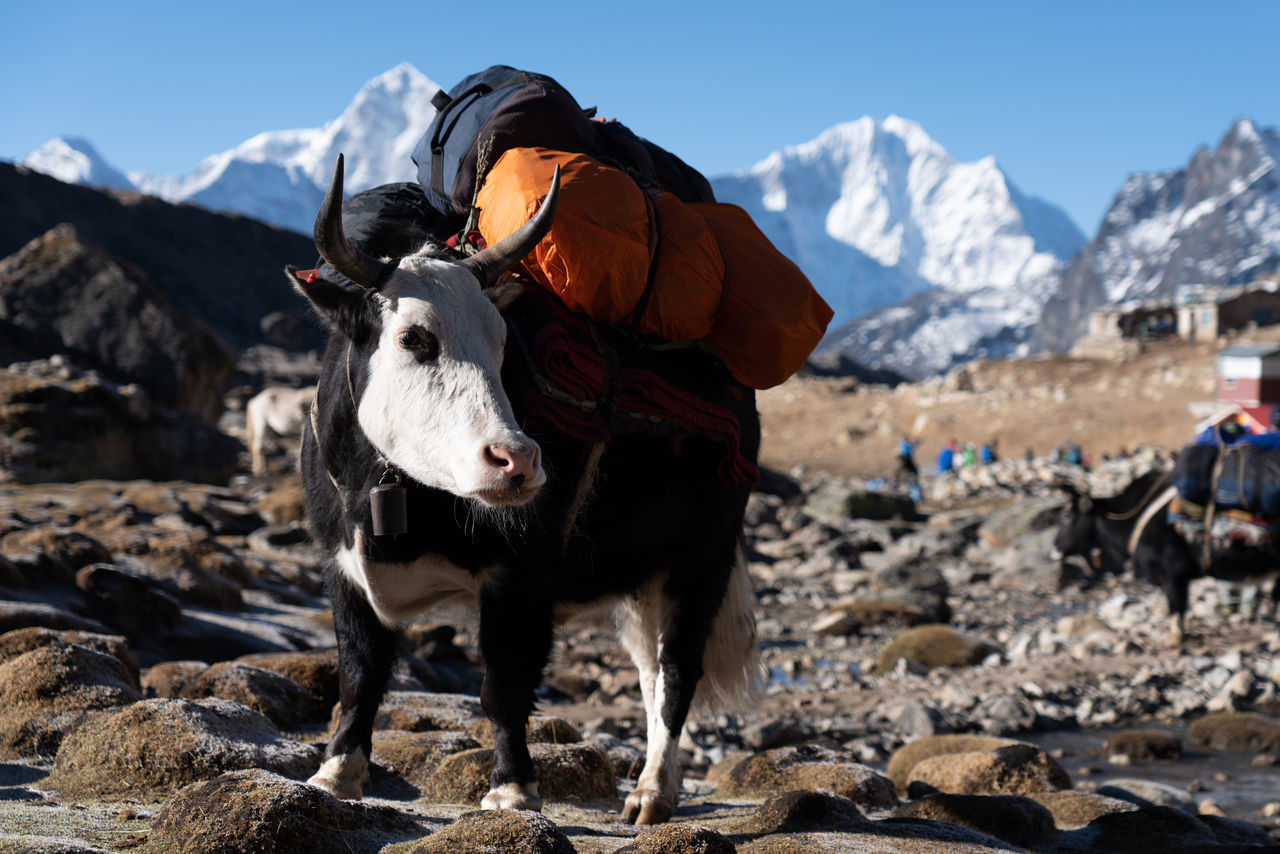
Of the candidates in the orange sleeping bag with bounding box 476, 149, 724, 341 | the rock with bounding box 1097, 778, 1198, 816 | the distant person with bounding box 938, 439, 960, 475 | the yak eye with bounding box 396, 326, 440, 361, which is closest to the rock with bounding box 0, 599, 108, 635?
the yak eye with bounding box 396, 326, 440, 361

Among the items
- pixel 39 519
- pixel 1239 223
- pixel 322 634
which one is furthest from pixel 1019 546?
pixel 1239 223

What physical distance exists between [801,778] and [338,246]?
2.31 meters

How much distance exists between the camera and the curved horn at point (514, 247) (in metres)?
2.56

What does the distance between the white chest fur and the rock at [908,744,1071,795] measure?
6.96 feet

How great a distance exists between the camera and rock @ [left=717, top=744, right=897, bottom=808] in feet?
11.8

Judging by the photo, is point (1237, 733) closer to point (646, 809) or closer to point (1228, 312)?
point (646, 809)

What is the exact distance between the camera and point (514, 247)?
8.58 feet

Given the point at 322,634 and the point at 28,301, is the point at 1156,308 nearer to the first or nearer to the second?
the point at 28,301

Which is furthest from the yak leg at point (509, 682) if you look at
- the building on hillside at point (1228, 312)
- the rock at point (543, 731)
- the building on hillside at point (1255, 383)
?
the building on hillside at point (1228, 312)

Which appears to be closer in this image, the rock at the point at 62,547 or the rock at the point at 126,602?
the rock at the point at 126,602

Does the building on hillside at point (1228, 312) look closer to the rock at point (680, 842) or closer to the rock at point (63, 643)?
the rock at point (63, 643)

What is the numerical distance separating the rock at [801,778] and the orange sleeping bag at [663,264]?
1291 mm

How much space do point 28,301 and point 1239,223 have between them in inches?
8187

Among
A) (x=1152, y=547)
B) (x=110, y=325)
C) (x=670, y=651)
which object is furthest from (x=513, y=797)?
(x=110, y=325)
